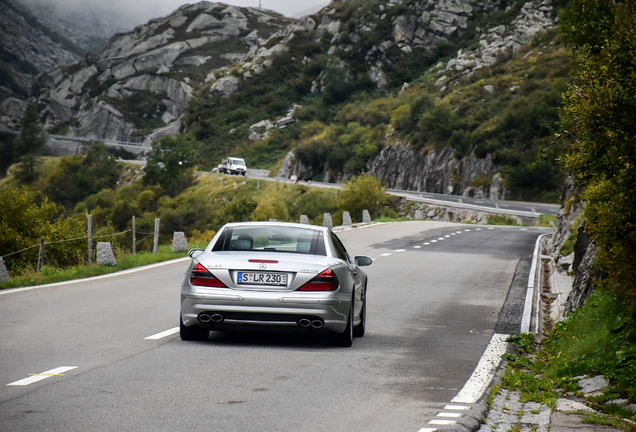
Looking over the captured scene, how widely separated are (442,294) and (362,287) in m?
4.90

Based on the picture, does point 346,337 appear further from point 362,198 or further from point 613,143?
point 362,198

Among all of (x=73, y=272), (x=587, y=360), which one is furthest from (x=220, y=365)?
(x=73, y=272)

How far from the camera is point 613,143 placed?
672 cm

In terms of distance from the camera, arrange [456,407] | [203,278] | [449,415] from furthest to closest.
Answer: [203,278]
[456,407]
[449,415]

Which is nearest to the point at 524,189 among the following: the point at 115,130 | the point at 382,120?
the point at 382,120

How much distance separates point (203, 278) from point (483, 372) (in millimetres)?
3050

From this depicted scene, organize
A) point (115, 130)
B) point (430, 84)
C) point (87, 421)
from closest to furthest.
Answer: point (87, 421) < point (430, 84) < point (115, 130)

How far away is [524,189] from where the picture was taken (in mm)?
62188

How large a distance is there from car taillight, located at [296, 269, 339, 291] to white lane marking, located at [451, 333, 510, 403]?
171cm

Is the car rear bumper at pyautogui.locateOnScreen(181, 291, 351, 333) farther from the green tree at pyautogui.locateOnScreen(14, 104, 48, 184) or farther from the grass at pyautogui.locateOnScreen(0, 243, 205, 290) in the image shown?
the green tree at pyautogui.locateOnScreen(14, 104, 48, 184)

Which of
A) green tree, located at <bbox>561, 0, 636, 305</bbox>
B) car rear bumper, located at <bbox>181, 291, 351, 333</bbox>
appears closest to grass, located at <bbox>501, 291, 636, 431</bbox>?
green tree, located at <bbox>561, 0, 636, 305</bbox>

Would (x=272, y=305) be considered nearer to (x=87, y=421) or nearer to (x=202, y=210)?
(x=87, y=421)

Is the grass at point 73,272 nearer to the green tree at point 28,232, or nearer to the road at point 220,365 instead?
the road at point 220,365

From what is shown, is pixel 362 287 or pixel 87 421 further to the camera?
pixel 362 287
